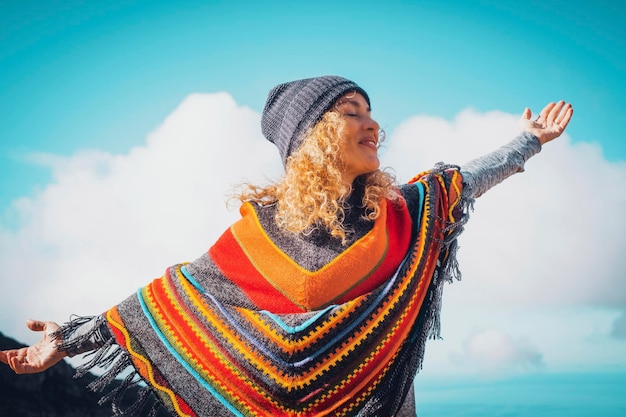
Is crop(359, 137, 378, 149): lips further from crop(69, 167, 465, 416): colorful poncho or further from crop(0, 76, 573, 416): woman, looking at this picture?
crop(69, 167, 465, 416): colorful poncho

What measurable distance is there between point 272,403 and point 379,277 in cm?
54

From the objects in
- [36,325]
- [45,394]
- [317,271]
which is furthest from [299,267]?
[45,394]

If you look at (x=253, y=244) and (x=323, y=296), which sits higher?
(x=253, y=244)

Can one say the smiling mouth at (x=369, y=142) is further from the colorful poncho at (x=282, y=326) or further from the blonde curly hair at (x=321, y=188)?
the colorful poncho at (x=282, y=326)

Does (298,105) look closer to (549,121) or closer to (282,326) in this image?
(282,326)

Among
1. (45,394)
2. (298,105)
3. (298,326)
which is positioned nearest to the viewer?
(298,326)

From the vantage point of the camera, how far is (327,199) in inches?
79.1

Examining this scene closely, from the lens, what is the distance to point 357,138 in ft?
6.82

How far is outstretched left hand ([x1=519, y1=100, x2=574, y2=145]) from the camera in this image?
251 cm

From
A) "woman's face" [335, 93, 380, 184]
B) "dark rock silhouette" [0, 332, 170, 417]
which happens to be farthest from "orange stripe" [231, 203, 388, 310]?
"dark rock silhouette" [0, 332, 170, 417]

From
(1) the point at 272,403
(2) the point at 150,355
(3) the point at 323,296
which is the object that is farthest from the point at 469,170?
(2) the point at 150,355

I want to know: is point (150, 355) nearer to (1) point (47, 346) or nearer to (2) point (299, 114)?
(1) point (47, 346)

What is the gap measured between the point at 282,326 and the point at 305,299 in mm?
113

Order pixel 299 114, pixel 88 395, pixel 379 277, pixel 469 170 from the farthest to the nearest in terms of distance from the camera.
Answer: pixel 88 395 < pixel 469 170 < pixel 299 114 < pixel 379 277
